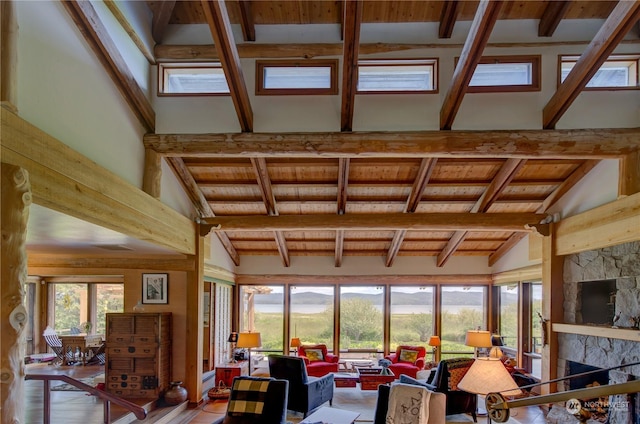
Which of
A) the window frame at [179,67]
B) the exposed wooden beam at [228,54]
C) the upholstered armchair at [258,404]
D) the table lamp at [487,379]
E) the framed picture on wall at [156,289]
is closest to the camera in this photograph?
the table lamp at [487,379]

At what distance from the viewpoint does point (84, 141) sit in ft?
14.8

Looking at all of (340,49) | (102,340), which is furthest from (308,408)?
(102,340)

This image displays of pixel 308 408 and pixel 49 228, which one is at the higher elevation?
pixel 49 228

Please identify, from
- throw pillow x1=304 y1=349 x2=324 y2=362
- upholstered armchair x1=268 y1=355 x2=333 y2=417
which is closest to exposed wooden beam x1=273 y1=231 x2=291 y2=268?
throw pillow x1=304 y1=349 x2=324 y2=362

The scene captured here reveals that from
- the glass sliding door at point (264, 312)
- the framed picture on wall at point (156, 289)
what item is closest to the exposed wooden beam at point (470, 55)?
the framed picture on wall at point (156, 289)

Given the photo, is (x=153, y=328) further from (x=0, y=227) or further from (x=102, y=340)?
(x=0, y=227)

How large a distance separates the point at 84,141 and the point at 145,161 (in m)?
1.68

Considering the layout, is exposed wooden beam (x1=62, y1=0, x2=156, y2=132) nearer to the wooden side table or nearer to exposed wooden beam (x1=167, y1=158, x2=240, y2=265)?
exposed wooden beam (x1=167, y1=158, x2=240, y2=265)

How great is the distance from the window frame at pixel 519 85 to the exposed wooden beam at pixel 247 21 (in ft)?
10.2

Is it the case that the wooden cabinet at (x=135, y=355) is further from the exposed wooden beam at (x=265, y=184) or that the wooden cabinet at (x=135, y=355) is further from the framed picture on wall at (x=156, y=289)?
the exposed wooden beam at (x=265, y=184)

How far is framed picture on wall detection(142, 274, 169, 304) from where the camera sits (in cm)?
794

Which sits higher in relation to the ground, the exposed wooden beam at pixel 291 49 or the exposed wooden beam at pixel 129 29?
the exposed wooden beam at pixel 291 49

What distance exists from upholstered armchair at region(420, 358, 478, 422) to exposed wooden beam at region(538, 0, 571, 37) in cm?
478

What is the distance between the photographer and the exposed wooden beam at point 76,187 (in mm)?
3131
